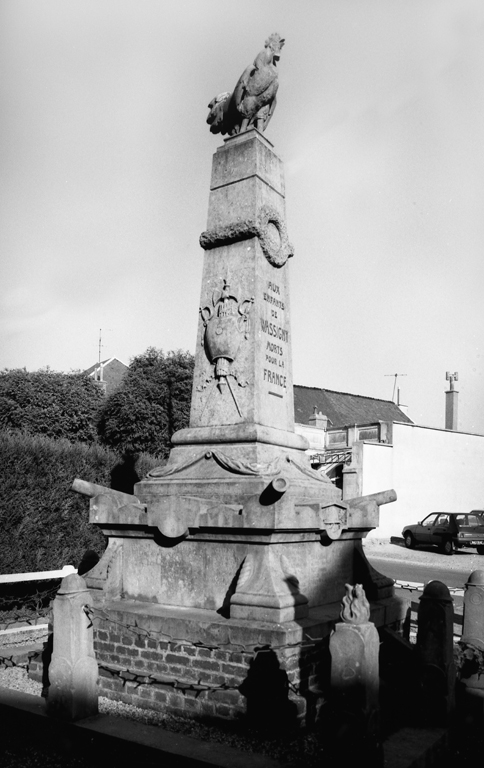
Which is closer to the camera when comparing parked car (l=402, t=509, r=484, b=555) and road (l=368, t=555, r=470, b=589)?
road (l=368, t=555, r=470, b=589)

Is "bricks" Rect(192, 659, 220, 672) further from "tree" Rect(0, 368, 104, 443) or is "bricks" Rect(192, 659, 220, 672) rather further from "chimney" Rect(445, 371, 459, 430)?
"chimney" Rect(445, 371, 459, 430)

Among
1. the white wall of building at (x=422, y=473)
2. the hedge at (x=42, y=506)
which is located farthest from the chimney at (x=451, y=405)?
the hedge at (x=42, y=506)

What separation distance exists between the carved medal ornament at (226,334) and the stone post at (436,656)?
8.75 ft

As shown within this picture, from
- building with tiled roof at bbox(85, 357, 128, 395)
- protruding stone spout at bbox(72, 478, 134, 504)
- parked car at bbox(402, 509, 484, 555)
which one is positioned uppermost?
building with tiled roof at bbox(85, 357, 128, 395)

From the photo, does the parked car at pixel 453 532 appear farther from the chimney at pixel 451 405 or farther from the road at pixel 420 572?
the chimney at pixel 451 405

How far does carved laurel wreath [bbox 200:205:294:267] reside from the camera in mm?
7766

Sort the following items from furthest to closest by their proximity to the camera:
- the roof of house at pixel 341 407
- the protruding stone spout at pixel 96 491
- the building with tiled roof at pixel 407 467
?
the roof of house at pixel 341 407 → the building with tiled roof at pixel 407 467 → the protruding stone spout at pixel 96 491

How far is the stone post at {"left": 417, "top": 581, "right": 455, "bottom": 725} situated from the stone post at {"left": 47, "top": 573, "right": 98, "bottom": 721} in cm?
255

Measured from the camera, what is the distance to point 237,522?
6.29 meters

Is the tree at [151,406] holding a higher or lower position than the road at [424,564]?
higher

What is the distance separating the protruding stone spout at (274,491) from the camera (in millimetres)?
6031

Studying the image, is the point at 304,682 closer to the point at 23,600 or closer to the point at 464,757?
the point at 464,757

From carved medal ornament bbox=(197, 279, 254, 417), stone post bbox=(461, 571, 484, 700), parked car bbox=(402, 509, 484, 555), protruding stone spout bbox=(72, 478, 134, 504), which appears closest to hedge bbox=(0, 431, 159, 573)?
protruding stone spout bbox=(72, 478, 134, 504)

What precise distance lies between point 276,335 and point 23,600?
6.56 metres
